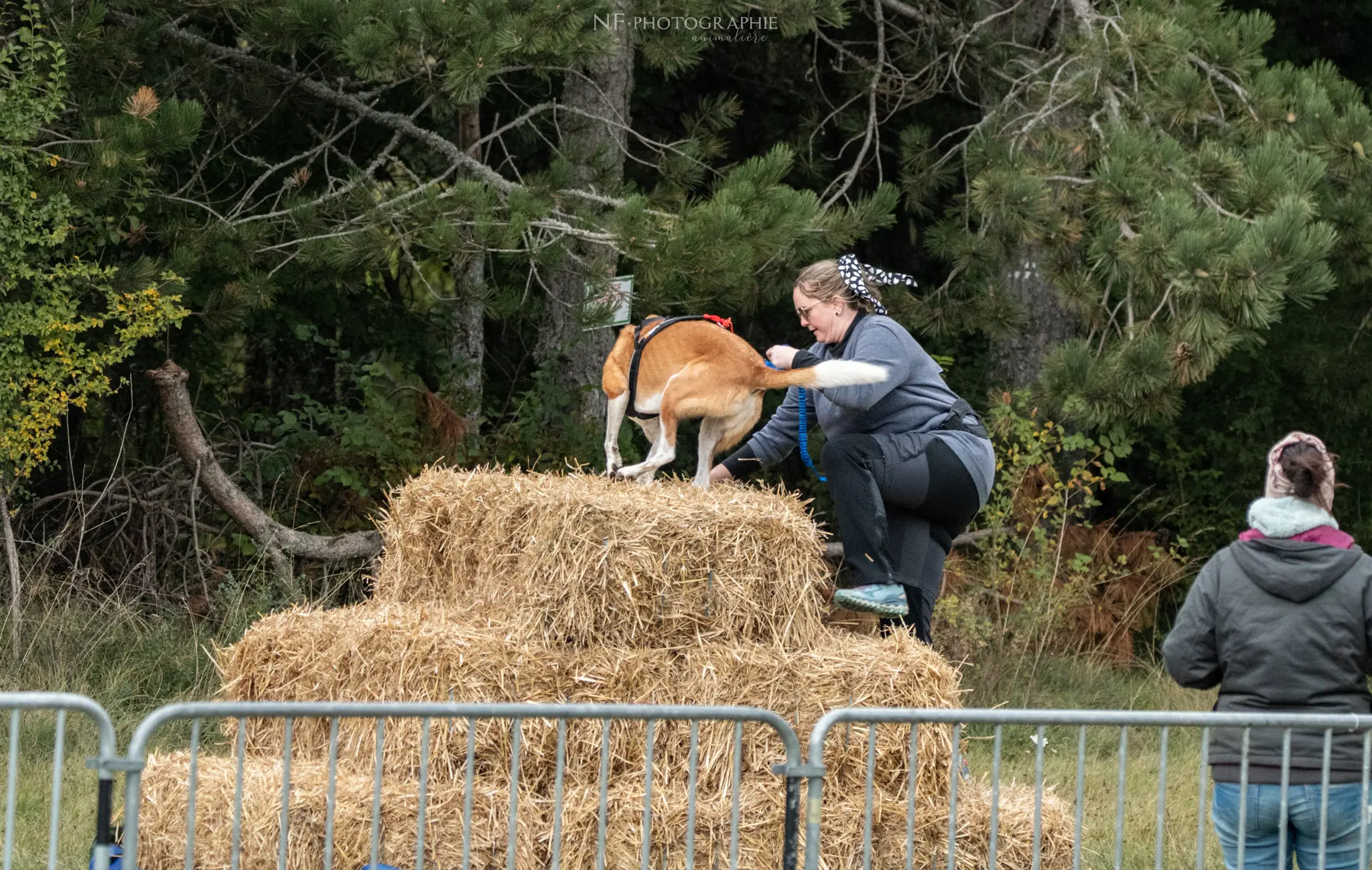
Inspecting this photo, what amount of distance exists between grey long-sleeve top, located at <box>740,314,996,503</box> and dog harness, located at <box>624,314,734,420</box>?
1.41ft

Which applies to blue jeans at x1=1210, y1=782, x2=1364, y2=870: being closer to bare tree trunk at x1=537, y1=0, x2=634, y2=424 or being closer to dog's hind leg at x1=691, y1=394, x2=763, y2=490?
dog's hind leg at x1=691, y1=394, x2=763, y2=490

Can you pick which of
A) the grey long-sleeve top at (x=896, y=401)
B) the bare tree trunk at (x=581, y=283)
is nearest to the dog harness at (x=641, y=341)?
the grey long-sleeve top at (x=896, y=401)

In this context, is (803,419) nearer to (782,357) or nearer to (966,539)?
(782,357)

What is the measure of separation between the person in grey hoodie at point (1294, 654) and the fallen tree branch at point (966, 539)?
5013 millimetres

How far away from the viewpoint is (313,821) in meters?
4.33

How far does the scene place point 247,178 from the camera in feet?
30.1

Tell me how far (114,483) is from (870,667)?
5806mm

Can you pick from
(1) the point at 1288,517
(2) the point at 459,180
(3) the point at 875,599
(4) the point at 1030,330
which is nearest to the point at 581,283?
(2) the point at 459,180

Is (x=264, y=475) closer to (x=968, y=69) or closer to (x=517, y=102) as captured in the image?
(x=517, y=102)

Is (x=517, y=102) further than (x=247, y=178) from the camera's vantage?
Yes

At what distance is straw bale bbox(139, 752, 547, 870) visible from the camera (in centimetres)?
431

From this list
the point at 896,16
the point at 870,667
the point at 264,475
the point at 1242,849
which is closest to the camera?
the point at 1242,849

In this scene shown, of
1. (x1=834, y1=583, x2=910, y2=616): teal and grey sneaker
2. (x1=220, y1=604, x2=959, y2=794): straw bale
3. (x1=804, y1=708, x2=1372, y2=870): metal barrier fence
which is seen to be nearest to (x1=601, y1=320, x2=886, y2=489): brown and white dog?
(x1=834, y1=583, x2=910, y2=616): teal and grey sneaker

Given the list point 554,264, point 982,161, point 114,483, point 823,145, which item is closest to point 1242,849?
point 554,264
